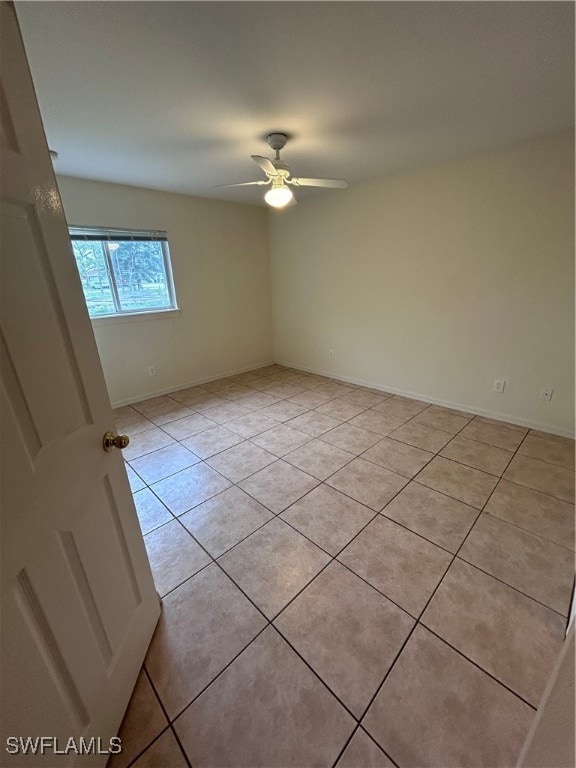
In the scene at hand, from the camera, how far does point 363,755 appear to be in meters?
0.94

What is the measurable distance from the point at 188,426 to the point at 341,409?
1630 mm

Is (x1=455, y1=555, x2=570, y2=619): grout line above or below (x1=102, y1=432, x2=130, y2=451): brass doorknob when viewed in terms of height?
below

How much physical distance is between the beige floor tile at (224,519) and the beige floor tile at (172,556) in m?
0.05

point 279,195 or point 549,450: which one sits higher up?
point 279,195

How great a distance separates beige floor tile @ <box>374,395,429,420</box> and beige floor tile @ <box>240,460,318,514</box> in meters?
1.44

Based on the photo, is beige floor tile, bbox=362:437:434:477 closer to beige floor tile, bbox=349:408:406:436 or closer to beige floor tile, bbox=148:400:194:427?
beige floor tile, bbox=349:408:406:436

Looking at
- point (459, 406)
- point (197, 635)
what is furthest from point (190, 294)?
point (197, 635)

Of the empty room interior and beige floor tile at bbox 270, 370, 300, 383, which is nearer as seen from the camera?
the empty room interior

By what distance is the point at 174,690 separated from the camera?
110cm

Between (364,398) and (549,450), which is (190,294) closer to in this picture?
(364,398)

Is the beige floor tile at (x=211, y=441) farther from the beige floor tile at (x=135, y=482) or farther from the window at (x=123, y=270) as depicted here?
the window at (x=123, y=270)

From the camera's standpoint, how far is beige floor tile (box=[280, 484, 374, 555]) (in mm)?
1714

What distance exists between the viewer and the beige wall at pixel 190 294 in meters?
3.21

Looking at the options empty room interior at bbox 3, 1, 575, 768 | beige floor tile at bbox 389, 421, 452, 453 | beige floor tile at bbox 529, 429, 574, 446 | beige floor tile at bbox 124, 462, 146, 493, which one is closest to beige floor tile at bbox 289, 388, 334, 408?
empty room interior at bbox 3, 1, 575, 768
